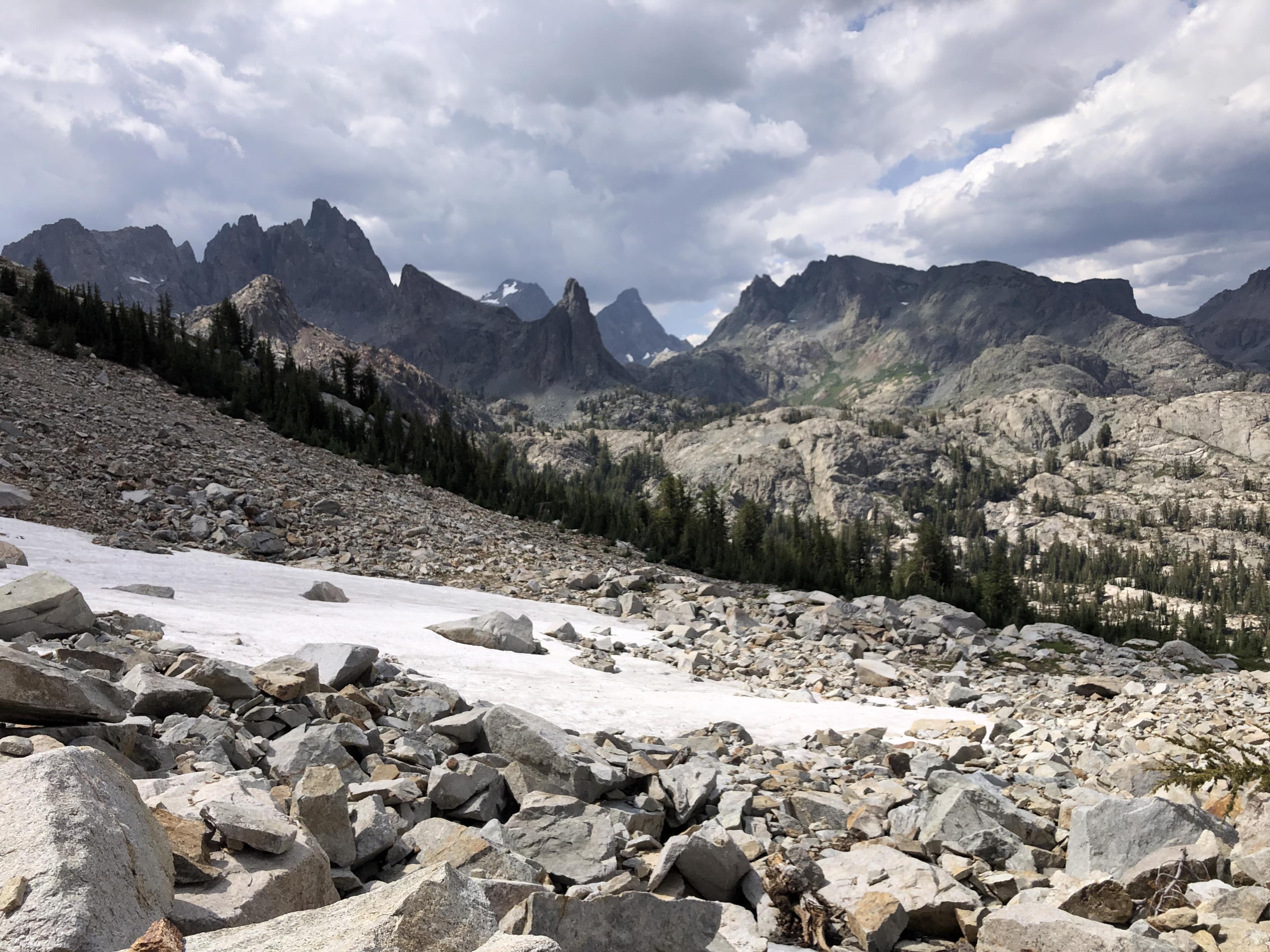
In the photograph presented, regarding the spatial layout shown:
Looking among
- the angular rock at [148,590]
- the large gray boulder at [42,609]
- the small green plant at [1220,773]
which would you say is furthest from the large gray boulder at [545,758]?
the angular rock at [148,590]

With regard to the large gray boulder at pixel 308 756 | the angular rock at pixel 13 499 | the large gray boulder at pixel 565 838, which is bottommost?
the large gray boulder at pixel 565 838

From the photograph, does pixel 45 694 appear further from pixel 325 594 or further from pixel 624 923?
pixel 325 594

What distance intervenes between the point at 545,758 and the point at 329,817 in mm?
2696

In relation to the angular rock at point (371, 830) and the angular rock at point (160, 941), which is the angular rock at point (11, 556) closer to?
the angular rock at point (371, 830)

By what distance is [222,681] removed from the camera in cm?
727

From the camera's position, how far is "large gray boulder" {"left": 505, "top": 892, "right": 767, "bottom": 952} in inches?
151

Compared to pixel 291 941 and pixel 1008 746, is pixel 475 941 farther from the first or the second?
pixel 1008 746

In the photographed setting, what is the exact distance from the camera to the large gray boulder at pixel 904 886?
5.32 meters

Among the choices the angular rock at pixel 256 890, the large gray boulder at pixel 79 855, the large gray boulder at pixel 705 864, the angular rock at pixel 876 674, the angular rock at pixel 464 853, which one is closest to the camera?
the large gray boulder at pixel 79 855

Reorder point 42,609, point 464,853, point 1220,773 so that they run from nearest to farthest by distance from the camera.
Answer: point 464,853 < point 1220,773 < point 42,609

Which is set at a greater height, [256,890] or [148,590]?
[256,890]

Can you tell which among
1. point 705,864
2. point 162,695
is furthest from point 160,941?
point 162,695

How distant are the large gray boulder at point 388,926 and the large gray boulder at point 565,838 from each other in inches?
107

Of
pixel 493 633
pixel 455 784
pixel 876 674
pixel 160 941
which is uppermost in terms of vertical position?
pixel 160 941
